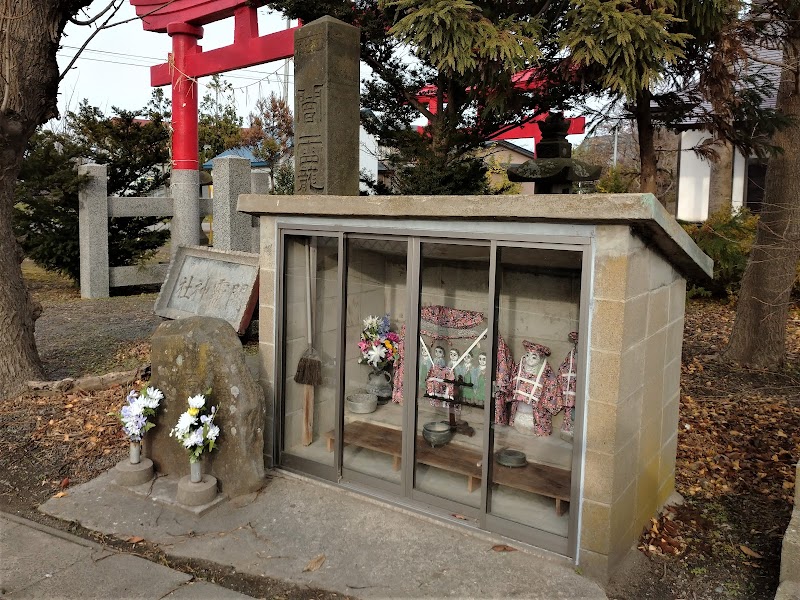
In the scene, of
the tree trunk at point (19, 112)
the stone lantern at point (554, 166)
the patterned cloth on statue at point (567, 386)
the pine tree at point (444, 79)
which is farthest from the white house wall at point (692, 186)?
the tree trunk at point (19, 112)

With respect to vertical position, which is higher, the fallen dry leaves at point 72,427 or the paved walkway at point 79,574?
the fallen dry leaves at point 72,427

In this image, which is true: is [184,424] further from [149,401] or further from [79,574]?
[79,574]

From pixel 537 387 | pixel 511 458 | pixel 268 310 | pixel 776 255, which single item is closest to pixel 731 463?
pixel 537 387

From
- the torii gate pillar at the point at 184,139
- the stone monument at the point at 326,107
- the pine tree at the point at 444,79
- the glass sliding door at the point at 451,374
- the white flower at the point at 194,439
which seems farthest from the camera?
the torii gate pillar at the point at 184,139

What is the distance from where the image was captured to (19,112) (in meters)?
6.55

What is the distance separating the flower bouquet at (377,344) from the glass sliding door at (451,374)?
46cm

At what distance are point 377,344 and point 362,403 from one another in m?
0.48

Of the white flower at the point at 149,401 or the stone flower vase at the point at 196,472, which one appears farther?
the white flower at the point at 149,401

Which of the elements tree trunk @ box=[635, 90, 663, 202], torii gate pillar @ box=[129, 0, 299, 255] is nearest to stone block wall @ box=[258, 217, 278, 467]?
tree trunk @ box=[635, 90, 663, 202]

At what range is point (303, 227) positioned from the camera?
16.1ft

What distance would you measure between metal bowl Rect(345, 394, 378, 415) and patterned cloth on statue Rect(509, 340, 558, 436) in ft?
3.60

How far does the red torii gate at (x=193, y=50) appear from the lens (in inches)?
472

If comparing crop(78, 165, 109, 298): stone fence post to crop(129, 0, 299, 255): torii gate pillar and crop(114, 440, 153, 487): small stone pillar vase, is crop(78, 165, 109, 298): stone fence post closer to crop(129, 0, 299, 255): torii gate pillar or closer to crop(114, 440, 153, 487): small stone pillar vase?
crop(129, 0, 299, 255): torii gate pillar

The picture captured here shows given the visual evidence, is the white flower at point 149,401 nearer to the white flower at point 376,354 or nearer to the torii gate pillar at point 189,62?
the white flower at point 376,354
